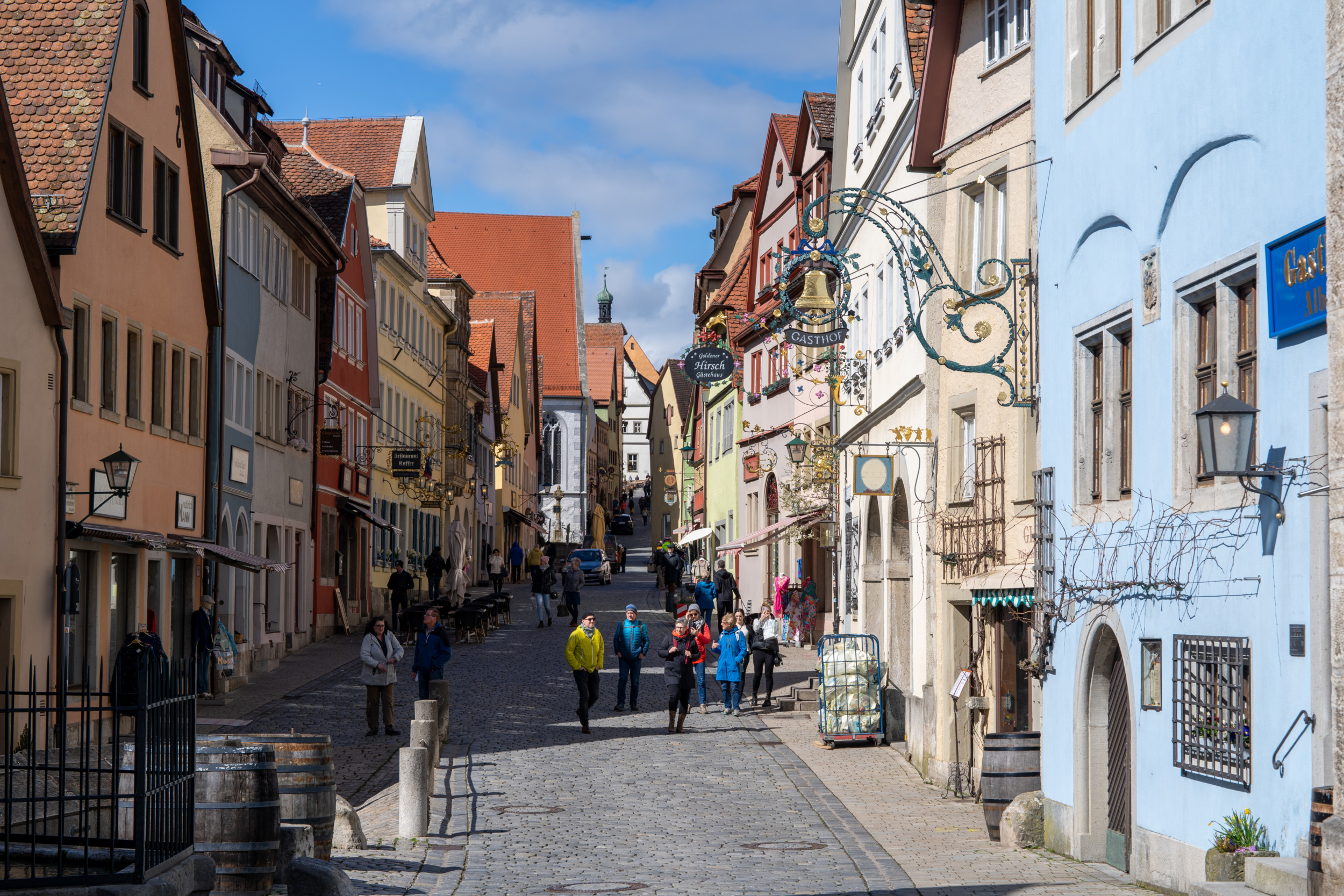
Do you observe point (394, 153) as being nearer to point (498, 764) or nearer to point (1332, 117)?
point (498, 764)

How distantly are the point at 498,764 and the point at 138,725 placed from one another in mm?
12914

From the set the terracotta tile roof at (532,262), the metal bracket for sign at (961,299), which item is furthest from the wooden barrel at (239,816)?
the terracotta tile roof at (532,262)

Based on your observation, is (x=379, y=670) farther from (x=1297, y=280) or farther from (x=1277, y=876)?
(x=1297, y=280)

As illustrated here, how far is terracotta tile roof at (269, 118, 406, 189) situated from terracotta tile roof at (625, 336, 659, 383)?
333ft

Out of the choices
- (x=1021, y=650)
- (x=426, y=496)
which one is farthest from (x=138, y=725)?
(x=426, y=496)

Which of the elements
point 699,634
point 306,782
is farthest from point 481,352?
point 306,782

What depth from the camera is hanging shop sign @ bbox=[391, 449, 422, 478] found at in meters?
40.4

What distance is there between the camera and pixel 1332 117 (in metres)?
8.89

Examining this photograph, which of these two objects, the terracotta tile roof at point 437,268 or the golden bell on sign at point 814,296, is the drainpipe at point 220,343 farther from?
the terracotta tile roof at point 437,268

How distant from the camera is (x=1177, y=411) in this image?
11578 mm

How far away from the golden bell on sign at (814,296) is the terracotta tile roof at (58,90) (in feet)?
29.0

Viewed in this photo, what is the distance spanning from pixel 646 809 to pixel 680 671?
6.77 m

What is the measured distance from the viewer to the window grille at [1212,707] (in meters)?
10.5

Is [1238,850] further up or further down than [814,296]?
further down
